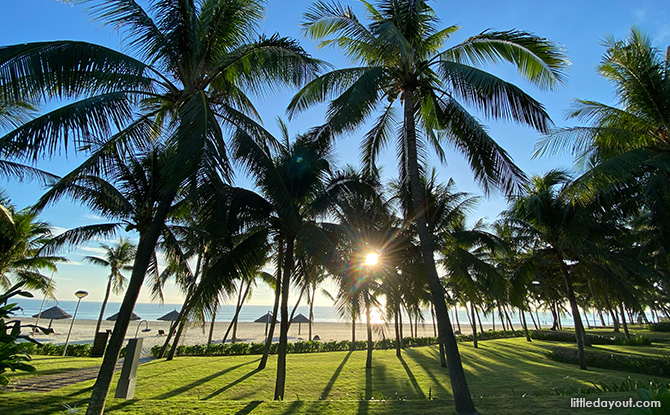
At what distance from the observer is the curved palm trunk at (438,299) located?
504 centimetres

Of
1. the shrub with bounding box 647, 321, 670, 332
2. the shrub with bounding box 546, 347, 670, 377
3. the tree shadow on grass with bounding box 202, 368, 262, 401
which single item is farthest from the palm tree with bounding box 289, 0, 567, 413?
the shrub with bounding box 647, 321, 670, 332

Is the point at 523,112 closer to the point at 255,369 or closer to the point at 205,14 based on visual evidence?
the point at 205,14

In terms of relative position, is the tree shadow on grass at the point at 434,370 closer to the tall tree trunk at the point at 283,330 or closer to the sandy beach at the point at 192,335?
the sandy beach at the point at 192,335

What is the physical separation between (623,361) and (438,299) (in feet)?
37.9

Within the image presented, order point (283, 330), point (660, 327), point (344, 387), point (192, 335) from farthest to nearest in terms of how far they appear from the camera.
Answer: point (192, 335) < point (660, 327) < point (344, 387) < point (283, 330)

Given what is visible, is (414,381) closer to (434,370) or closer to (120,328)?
(434,370)

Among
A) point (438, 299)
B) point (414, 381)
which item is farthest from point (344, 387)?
point (438, 299)

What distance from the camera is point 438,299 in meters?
5.91

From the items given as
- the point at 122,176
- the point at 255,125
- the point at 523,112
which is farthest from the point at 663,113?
the point at 122,176

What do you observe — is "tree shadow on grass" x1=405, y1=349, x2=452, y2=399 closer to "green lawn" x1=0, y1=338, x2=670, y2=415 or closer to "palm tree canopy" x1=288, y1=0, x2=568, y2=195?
"green lawn" x1=0, y1=338, x2=670, y2=415

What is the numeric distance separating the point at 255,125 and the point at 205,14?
2.34 metres

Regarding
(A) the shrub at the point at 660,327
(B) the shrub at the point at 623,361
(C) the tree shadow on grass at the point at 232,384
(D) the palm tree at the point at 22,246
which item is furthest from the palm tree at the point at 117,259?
(A) the shrub at the point at 660,327

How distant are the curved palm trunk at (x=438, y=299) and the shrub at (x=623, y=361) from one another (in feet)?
30.8

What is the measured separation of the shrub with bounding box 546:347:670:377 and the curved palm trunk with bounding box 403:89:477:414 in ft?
30.8
